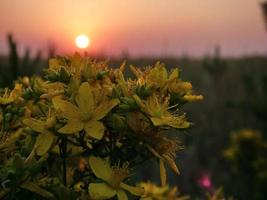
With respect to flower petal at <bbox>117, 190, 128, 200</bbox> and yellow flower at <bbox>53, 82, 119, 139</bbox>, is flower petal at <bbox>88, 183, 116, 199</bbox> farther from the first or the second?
yellow flower at <bbox>53, 82, 119, 139</bbox>

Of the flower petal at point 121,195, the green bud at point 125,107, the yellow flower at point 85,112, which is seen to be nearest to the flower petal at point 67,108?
the yellow flower at point 85,112

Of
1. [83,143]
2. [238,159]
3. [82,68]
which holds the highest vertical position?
[82,68]

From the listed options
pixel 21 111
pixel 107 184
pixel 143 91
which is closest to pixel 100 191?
pixel 107 184

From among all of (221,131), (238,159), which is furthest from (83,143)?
(221,131)

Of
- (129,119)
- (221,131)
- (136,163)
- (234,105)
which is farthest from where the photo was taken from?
(221,131)

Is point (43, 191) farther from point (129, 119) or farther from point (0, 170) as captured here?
point (129, 119)

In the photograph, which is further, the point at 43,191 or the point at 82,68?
the point at 82,68
